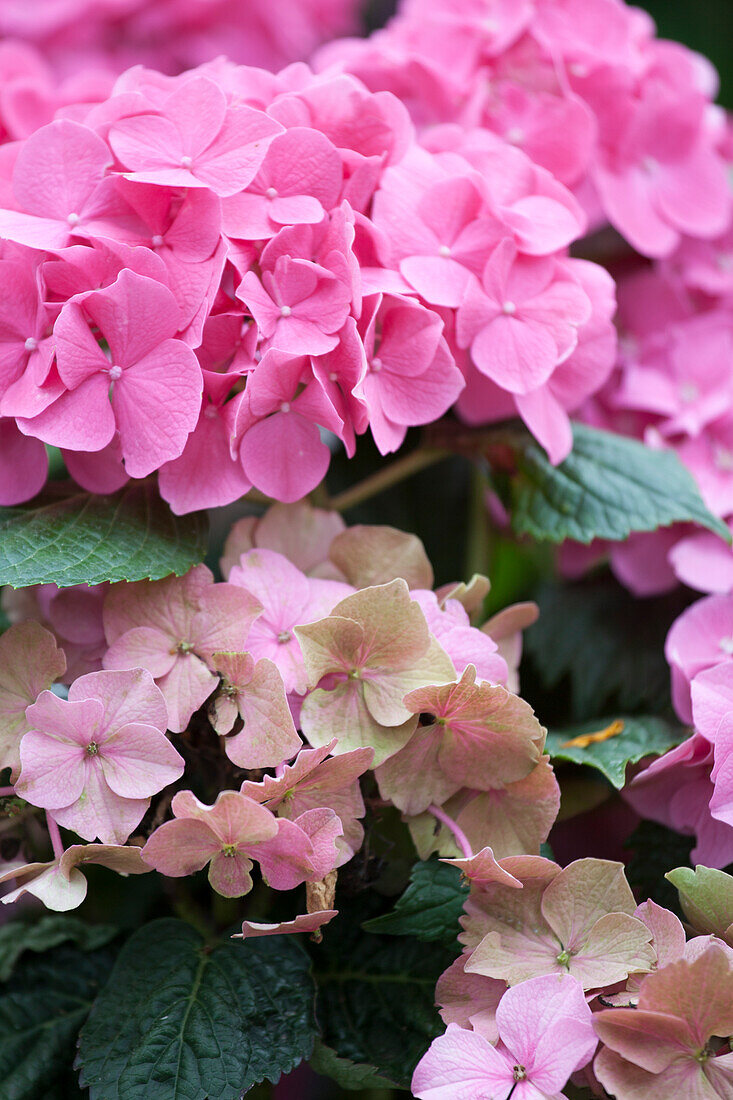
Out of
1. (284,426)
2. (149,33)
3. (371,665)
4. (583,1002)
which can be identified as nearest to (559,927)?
(583,1002)

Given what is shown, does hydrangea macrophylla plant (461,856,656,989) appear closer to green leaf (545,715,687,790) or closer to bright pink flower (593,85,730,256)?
green leaf (545,715,687,790)

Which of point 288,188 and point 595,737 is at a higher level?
point 288,188

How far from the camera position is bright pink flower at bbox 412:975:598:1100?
37 cm

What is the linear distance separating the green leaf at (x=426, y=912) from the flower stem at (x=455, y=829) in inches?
0.7

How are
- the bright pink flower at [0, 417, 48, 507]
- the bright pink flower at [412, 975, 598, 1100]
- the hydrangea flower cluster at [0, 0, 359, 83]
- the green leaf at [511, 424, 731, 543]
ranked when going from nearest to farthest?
1. the bright pink flower at [412, 975, 598, 1100]
2. the bright pink flower at [0, 417, 48, 507]
3. the green leaf at [511, 424, 731, 543]
4. the hydrangea flower cluster at [0, 0, 359, 83]

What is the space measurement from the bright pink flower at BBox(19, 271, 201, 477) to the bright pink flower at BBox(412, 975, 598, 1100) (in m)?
0.28

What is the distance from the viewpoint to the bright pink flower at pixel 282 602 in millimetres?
451

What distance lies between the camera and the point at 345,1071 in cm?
46

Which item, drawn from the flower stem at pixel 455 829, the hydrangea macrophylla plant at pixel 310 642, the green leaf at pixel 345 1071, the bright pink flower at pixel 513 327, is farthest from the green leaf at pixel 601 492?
the green leaf at pixel 345 1071

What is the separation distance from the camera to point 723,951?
1.26 feet

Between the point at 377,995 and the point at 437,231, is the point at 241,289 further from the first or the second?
the point at 377,995

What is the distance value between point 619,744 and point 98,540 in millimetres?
295

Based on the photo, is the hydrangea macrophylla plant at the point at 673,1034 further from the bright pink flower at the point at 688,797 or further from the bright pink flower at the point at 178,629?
the bright pink flower at the point at 178,629

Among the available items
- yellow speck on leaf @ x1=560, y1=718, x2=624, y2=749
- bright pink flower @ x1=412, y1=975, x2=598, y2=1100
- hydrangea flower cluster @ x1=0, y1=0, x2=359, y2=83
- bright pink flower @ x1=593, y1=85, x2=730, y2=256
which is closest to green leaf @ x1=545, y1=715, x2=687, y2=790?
yellow speck on leaf @ x1=560, y1=718, x2=624, y2=749
